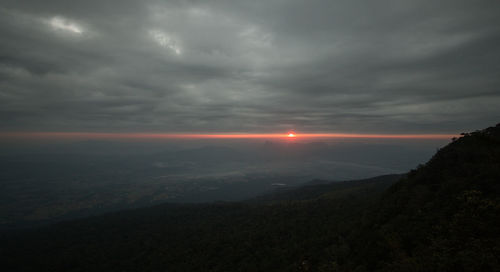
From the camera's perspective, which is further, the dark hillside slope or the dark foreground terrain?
the dark foreground terrain

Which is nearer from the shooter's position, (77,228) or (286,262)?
(286,262)

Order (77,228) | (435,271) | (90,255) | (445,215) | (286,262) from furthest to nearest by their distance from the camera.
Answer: (77,228), (90,255), (286,262), (445,215), (435,271)

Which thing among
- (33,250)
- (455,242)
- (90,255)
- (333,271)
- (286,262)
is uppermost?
(455,242)

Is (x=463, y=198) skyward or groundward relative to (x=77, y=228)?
skyward

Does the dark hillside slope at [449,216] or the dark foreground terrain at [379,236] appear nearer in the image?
the dark hillside slope at [449,216]

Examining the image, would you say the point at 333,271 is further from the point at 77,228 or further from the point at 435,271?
the point at 77,228

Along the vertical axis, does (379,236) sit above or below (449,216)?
below

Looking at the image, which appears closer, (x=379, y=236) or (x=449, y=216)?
(x=449, y=216)

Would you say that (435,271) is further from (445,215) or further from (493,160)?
(493,160)

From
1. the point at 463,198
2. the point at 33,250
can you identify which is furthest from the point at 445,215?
the point at 33,250

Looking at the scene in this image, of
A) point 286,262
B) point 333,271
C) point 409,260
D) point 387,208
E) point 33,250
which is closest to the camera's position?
point 409,260

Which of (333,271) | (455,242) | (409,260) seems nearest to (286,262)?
(333,271)
